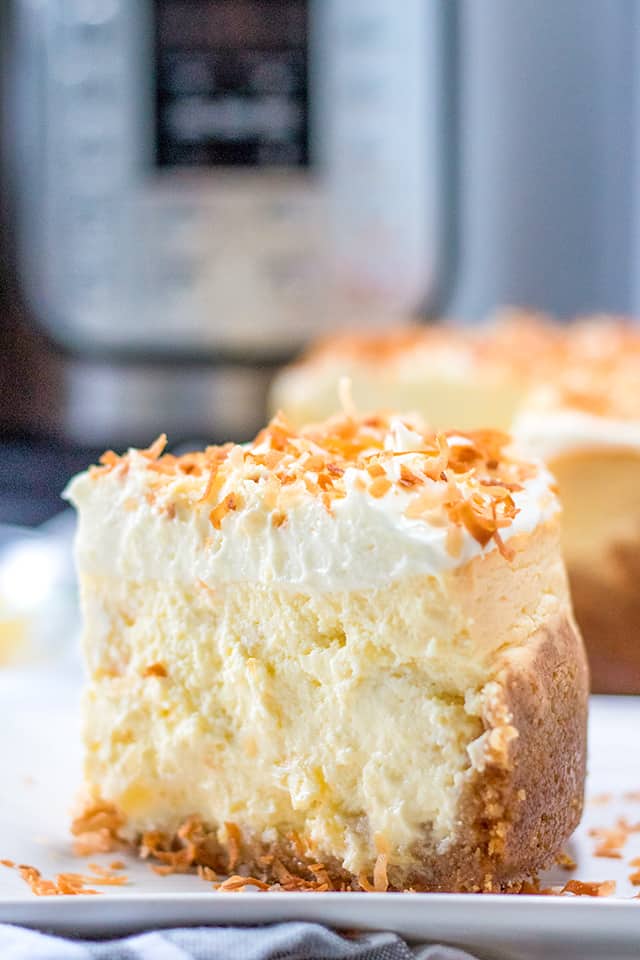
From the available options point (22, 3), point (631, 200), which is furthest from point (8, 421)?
point (631, 200)

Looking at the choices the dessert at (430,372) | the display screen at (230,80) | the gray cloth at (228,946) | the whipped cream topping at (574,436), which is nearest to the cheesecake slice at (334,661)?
the gray cloth at (228,946)

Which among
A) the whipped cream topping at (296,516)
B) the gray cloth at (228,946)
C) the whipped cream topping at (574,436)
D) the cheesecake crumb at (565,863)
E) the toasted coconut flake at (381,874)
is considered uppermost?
the whipped cream topping at (296,516)

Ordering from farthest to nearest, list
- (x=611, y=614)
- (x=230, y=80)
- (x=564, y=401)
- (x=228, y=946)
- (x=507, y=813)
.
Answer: (x=230, y=80), (x=564, y=401), (x=611, y=614), (x=507, y=813), (x=228, y=946)

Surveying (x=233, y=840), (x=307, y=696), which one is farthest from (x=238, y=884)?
(x=307, y=696)

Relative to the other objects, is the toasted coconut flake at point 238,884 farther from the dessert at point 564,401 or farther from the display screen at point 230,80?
the display screen at point 230,80

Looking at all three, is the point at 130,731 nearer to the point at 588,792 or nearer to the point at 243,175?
the point at 588,792

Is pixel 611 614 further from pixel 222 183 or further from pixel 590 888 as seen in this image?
pixel 222 183

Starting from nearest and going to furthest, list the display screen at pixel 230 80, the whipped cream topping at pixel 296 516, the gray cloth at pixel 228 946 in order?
the gray cloth at pixel 228 946, the whipped cream topping at pixel 296 516, the display screen at pixel 230 80

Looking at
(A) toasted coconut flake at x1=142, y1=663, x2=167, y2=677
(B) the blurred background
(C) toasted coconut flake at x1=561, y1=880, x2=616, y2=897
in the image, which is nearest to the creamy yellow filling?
(A) toasted coconut flake at x1=142, y1=663, x2=167, y2=677
